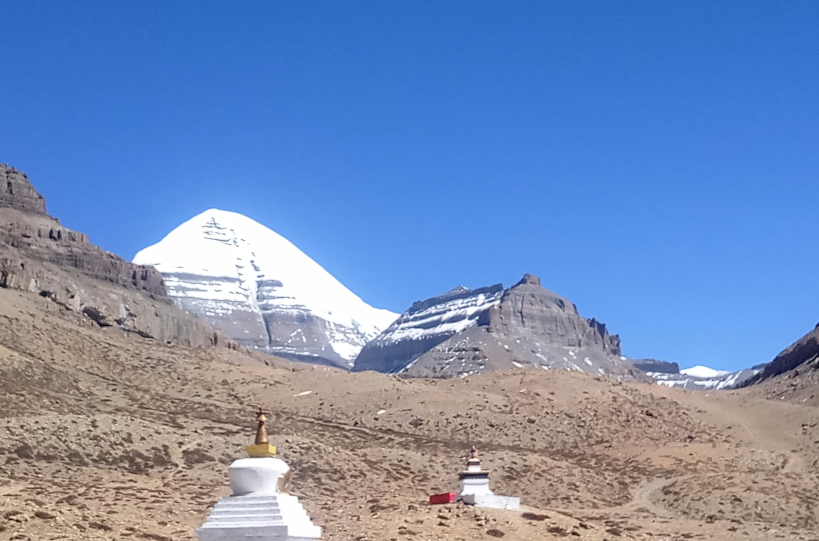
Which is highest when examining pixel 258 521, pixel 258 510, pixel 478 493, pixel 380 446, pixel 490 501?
pixel 380 446

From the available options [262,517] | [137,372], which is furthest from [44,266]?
[262,517]

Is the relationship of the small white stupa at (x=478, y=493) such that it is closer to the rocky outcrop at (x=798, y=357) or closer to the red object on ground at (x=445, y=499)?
the red object on ground at (x=445, y=499)

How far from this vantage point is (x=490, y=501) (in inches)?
1470

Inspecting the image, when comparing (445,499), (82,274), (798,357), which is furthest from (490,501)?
(82,274)

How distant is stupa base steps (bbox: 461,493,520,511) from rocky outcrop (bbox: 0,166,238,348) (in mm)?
70329

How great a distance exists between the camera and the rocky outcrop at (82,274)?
10775 centimetres

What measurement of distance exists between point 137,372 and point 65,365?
6053 millimetres

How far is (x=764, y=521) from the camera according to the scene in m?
43.8

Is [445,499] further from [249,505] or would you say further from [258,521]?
[258,521]

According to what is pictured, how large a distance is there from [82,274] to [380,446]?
78.0 metres

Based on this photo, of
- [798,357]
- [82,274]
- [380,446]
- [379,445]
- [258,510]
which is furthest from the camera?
[82,274]

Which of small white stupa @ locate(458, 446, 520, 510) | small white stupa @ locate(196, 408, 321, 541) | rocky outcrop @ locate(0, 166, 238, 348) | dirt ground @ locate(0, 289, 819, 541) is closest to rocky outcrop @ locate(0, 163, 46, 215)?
rocky outcrop @ locate(0, 166, 238, 348)

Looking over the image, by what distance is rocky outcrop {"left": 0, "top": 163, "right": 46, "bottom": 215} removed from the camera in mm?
127875

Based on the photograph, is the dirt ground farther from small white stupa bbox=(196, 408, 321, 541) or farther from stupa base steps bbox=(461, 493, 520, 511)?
small white stupa bbox=(196, 408, 321, 541)
